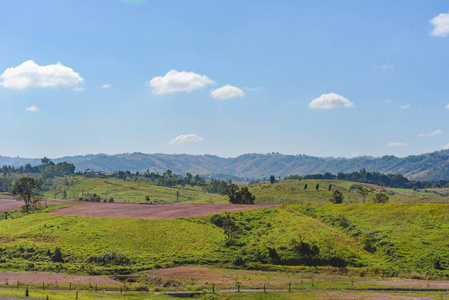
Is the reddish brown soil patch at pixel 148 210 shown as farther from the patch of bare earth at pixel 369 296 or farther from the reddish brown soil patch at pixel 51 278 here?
the patch of bare earth at pixel 369 296

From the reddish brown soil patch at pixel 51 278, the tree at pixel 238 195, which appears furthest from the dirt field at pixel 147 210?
the reddish brown soil patch at pixel 51 278

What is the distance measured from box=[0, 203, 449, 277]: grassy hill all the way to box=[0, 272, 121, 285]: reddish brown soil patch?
4160 millimetres

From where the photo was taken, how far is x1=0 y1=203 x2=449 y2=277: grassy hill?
75312 mm

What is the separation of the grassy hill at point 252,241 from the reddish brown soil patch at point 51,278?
164 inches

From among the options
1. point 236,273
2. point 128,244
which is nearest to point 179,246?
point 128,244

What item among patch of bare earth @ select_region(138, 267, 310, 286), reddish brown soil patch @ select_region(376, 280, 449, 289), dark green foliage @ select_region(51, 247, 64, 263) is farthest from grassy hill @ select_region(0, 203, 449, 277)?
reddish brown soil patch @ select_region(376, 280, 449, 289)

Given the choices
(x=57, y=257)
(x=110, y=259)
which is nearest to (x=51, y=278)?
(x=110, y=259)

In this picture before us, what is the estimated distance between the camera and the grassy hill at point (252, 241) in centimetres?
7531

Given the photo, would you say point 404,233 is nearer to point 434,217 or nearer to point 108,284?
point 434,217

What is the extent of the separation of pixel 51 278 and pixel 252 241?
146ft

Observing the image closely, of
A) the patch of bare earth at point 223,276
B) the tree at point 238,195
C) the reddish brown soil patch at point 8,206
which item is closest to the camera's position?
the patch of bare earth at point 223,276

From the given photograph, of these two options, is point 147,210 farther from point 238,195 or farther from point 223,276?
point 223,276

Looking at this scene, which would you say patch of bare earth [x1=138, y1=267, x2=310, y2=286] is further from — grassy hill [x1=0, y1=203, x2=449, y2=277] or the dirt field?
the dirt field

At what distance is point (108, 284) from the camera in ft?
200
